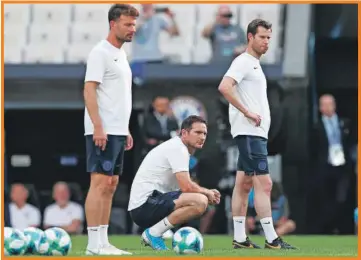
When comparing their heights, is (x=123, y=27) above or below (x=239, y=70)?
above

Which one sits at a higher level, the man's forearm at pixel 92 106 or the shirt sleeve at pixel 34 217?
the man's forearm at pixel 92 106

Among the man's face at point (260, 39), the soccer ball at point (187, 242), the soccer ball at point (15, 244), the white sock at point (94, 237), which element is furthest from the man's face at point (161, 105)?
the white sock at point (94, 237)

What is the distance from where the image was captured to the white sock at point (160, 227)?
9938 millimetres

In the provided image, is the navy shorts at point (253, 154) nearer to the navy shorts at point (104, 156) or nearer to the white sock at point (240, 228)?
the white sock at point (240, 228)

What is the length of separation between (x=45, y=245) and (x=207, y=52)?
856 cm

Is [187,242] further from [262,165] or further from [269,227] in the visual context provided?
[262,165]

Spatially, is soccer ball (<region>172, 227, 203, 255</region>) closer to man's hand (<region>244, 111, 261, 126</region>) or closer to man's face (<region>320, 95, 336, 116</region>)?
man's hand (<region>244, 111, 261, 126</region>)

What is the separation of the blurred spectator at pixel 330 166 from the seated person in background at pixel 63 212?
344 cm

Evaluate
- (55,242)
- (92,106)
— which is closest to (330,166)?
(55,242)

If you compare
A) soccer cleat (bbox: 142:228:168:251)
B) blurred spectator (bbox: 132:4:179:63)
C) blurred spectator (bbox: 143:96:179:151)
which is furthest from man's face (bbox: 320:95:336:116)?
soccer cleat (bbox: 142:228:168:251)

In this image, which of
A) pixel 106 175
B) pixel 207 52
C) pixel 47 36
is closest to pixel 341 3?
pixel 207 52

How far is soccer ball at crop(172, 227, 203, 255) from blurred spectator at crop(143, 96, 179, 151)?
5.51 m

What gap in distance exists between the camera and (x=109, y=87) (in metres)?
9.28

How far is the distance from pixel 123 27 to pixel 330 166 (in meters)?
7.05
